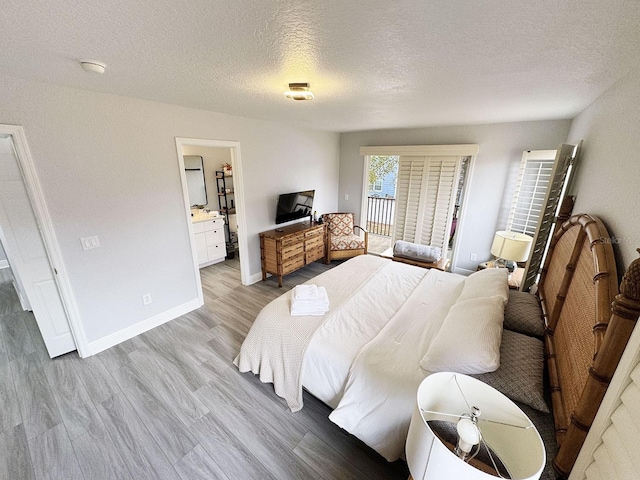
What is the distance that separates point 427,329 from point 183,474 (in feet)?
6.15

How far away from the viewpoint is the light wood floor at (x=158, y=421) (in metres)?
1.62

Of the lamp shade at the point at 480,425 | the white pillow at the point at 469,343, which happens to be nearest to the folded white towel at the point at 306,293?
the white pillow at the point at 469,343

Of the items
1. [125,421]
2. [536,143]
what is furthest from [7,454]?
[536,143]

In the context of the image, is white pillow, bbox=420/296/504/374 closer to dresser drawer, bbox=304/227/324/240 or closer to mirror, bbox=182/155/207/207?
dresser drawer, bbox=304/227/324/240

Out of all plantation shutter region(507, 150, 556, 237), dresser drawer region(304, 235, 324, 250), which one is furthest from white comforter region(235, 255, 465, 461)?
plantation shutter region(507, 150, 556, 237)

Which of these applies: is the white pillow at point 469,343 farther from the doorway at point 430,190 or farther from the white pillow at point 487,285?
the doorway at point 430,190

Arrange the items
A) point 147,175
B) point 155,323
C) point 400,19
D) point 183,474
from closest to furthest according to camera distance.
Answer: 1. point 400,19
2. point 183,474
3. point 147,175
4. point 155,323

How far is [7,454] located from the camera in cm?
167

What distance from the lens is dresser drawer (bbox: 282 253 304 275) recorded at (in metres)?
4.01

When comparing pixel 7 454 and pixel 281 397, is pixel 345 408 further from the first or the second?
pixel 7 454

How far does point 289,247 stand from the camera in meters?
4.01

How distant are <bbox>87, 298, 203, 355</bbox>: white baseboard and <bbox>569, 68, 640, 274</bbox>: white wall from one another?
382cm

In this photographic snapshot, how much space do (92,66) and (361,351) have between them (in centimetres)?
249

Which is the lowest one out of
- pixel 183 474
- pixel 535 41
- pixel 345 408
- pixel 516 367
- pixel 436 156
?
pixel 183 474
